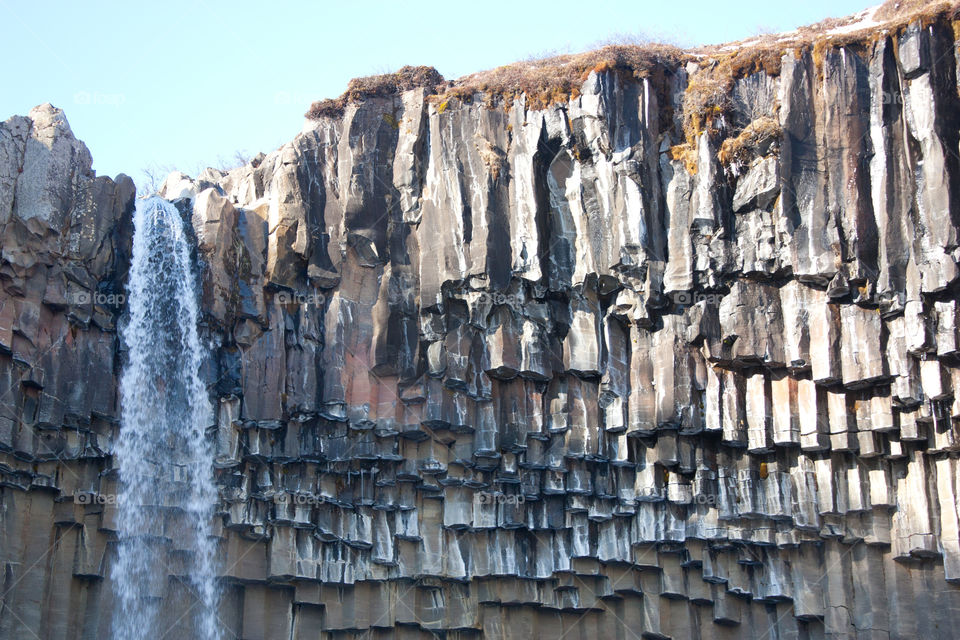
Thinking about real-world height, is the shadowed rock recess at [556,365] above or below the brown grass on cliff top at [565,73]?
below

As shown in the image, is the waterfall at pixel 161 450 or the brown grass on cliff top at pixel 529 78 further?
the brown grass on cliff top at pixel 529 78

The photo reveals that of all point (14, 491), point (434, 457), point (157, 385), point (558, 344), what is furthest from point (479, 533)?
point (14, 491)

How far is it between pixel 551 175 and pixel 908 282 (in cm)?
826

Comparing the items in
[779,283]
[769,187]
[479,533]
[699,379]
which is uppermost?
[769,187]

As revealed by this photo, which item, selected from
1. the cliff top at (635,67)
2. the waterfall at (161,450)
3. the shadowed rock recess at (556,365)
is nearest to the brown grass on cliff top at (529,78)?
the cliff top at (635,67)

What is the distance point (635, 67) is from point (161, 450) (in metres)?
13.9

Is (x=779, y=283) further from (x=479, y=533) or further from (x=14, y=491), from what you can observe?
(x=14, y=491)

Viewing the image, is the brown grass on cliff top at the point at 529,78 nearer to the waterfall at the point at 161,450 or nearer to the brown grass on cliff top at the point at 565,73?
the brown grass on cliff top at the point at 565,73

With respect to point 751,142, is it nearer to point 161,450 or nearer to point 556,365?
point 556,365

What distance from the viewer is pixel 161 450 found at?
2456 cm

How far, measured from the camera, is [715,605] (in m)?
24.5

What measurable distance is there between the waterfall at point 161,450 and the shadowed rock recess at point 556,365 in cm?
33

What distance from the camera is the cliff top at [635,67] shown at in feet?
84.1

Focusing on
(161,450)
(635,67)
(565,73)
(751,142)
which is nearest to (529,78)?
(565,73)
